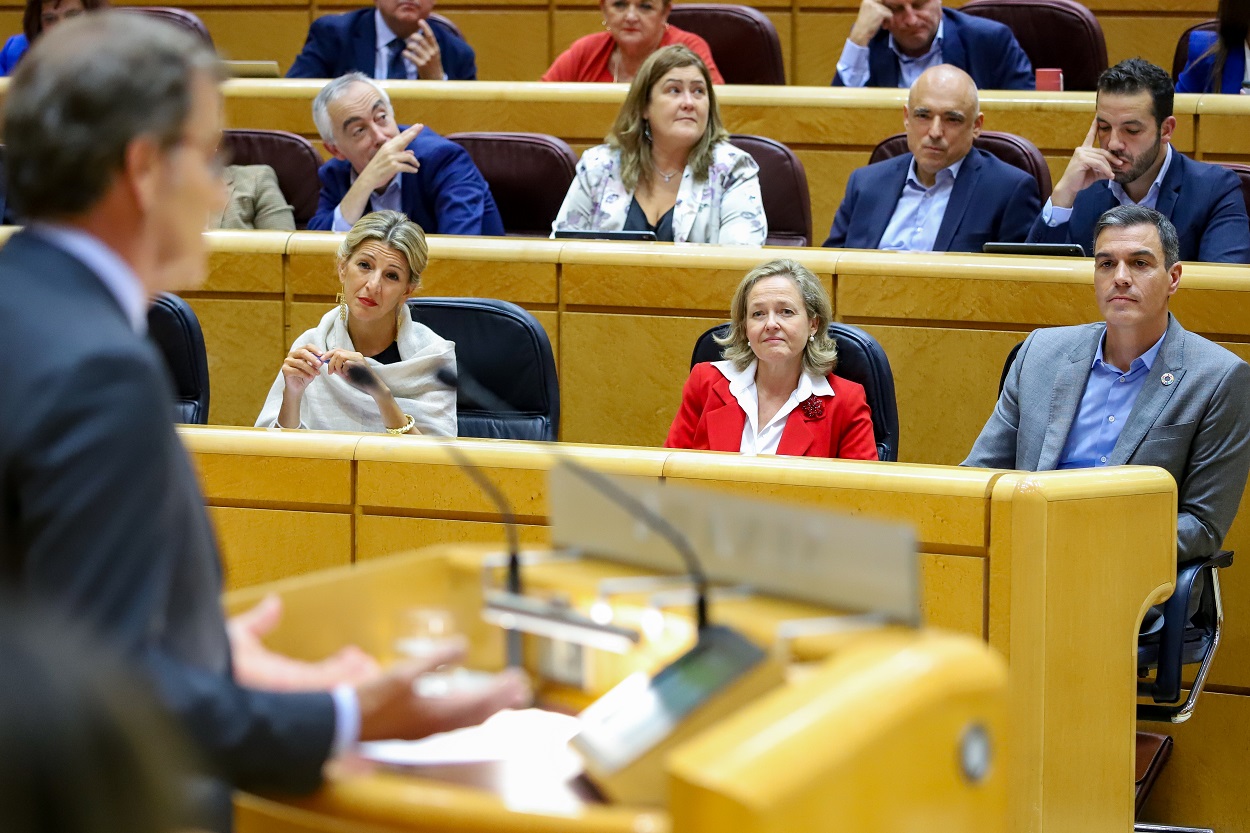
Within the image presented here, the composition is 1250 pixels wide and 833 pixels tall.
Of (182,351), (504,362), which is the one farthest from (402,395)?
(182,351)

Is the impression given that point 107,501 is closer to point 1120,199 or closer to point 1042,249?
point 1042,249

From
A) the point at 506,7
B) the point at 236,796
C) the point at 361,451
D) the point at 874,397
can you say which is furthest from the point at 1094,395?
the point at 506,7

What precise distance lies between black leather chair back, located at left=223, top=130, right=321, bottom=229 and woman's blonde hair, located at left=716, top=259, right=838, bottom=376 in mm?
1645

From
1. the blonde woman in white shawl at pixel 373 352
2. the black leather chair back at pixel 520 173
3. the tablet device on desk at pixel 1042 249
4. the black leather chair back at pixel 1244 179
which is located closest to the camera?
the blonde woman in white shawl at pixel 373 352

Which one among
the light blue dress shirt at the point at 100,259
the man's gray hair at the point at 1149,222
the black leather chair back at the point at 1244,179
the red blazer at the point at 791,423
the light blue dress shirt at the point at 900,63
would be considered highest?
the light blue dress shirt at the point at 900,63

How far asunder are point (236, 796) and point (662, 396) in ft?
7.35

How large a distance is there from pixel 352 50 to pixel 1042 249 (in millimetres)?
2602

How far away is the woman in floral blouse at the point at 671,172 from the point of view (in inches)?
141

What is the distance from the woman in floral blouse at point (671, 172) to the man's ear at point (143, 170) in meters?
2.63

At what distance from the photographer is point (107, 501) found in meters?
0.87

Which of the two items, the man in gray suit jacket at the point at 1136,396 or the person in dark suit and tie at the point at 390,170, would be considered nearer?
the man in gray suit jacket at the point at 1136,396

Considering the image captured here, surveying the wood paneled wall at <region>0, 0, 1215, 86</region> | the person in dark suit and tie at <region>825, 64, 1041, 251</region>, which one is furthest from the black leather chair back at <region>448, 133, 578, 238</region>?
the wood paneled wall at <region>0, 0, 1215, 86</region>

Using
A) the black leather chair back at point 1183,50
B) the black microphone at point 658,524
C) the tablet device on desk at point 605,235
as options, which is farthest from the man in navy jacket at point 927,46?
the black microphone at point 658,524

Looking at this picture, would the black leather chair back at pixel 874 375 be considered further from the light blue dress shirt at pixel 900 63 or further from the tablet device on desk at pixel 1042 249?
the light blue dress shirt at pixel 900 63
